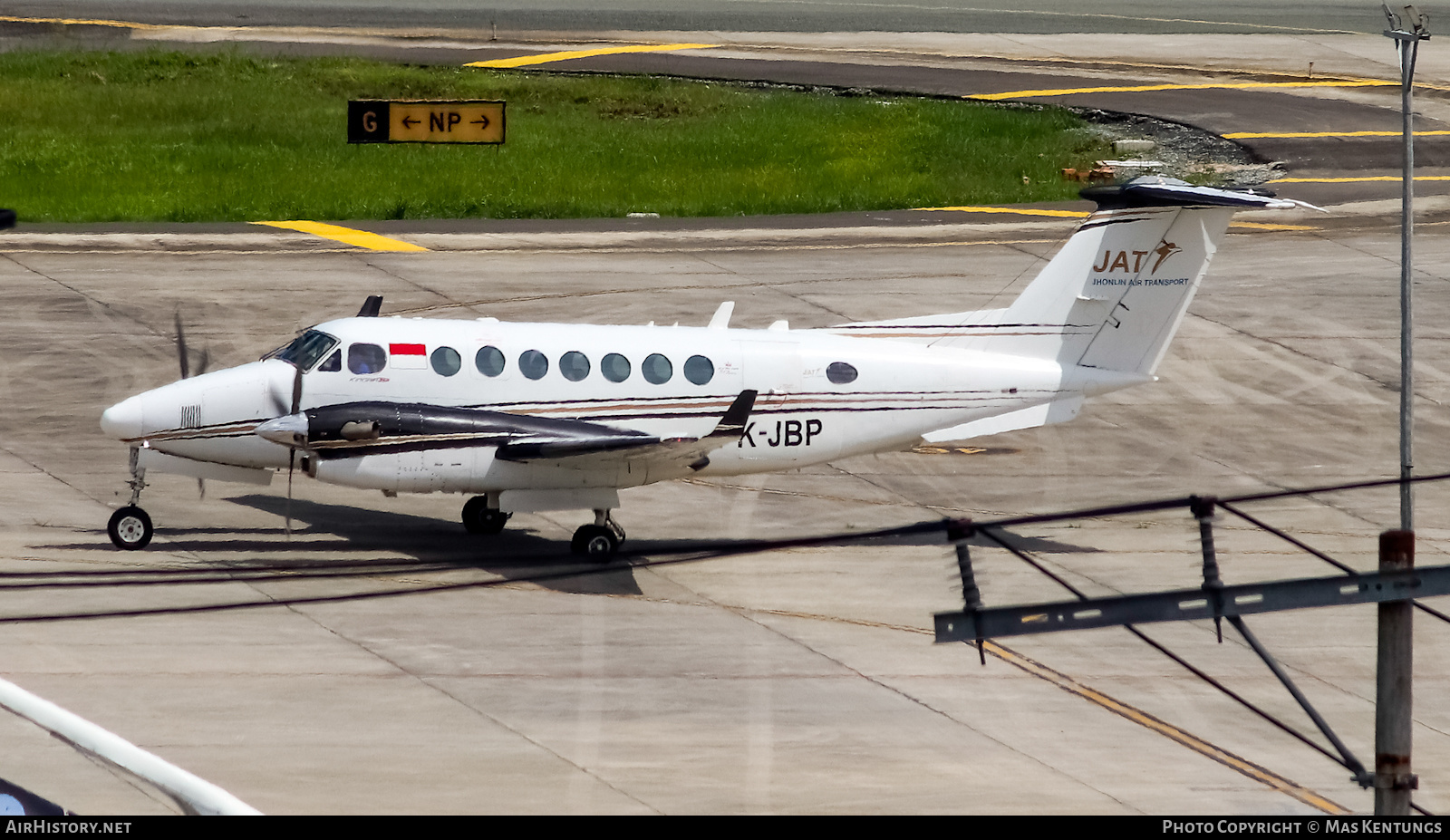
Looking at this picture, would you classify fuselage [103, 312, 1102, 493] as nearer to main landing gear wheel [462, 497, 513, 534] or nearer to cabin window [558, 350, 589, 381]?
cabin window [558, 350, 589, 381]

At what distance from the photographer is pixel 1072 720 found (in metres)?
18.4

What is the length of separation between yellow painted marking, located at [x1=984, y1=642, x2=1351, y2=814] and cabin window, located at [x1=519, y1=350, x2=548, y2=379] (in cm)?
609

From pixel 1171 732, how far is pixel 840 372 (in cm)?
690

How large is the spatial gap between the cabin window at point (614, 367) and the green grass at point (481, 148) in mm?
20505

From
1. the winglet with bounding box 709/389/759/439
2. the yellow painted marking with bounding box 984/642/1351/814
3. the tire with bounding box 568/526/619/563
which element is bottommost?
the yellow painted marking with bounding box 984/642/1351/814

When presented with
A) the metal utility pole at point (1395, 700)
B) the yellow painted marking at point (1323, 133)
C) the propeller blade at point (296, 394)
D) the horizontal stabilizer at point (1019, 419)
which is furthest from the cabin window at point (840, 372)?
the yellow painted marking at point (1323, 133)

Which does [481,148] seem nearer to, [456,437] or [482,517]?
[482,517]

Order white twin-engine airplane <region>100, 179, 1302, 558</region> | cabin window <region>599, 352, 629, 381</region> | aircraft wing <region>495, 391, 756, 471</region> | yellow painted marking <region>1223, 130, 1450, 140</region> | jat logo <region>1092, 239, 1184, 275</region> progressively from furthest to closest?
yellow painted marking <region>1223, 130, 1450, 140</region> < jat logo <region>1092, 239, 1184, 275</region> < cabin window <region>599, 352, 629, 381</region> < white twin-engine airplane <region>100, 179, 1302, 558</region> < aircraft wing <region>495, 391, 756, 471</region>

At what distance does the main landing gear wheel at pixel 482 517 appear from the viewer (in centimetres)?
2386

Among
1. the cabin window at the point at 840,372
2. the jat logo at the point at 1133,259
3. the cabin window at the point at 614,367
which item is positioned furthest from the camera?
the jat logo at the point at 1133,259

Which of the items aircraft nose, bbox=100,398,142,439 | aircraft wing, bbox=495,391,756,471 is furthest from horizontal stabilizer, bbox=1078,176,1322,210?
aircraft nose, bbox=100,398,142,439

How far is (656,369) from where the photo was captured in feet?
75.6

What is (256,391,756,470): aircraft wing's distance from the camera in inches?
853

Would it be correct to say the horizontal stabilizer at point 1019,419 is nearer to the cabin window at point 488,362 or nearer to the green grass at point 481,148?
the cabin window at point 488,362
